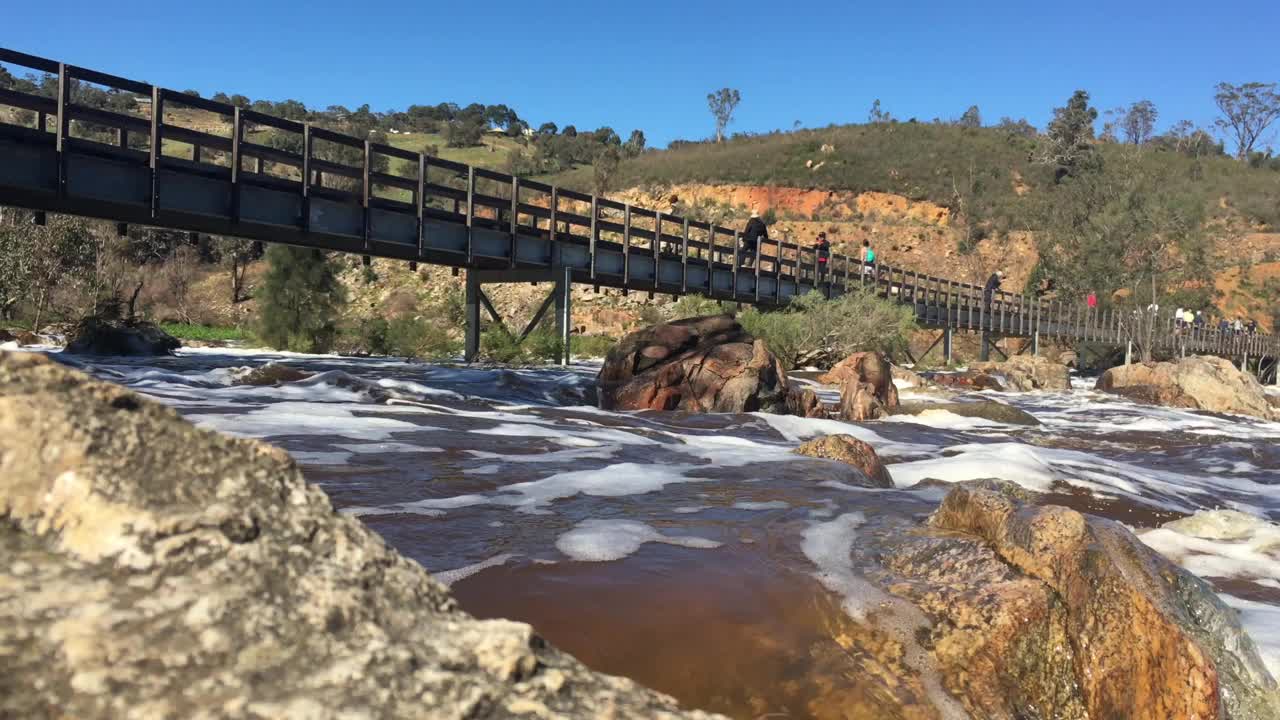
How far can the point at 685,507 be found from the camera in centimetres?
508

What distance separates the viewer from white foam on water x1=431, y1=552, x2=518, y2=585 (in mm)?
3305

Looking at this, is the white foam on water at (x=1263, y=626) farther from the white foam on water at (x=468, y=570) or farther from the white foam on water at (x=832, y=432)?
the white foam on water at (x=832, y=432)

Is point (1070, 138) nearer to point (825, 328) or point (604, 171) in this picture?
point (604, 171)

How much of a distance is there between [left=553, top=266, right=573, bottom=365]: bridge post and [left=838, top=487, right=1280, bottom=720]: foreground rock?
18950 millimetres

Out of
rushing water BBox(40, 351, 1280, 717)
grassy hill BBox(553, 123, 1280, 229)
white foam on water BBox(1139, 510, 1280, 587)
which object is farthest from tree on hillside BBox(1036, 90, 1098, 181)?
white foam on water BBox(1139, 510, 1280, 587)

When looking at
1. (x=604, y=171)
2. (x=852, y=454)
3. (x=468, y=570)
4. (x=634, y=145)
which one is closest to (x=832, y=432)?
(x=852, y=454)

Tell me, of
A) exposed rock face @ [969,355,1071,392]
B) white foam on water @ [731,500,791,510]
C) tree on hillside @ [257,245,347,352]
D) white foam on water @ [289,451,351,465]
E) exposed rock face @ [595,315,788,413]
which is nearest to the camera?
white foam on water @ [731,500,791,510]

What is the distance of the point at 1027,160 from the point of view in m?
76.3

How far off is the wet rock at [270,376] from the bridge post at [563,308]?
8.51m

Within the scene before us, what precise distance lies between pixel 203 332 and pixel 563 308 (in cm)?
1738

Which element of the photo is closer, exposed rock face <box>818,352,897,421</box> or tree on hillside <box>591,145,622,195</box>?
exposed rock face <box>818,352,897,421</box>

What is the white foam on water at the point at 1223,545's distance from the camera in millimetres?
4777

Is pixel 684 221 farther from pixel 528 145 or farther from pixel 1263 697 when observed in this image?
pixel 528 145

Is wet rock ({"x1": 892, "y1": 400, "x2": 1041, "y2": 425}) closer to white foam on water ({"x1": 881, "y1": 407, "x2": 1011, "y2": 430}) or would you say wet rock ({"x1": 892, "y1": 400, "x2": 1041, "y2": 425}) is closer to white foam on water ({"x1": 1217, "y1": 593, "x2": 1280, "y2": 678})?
white foam on water ({"x1": 881, "y1": 407, "x2": 1011, "y2": 430})
